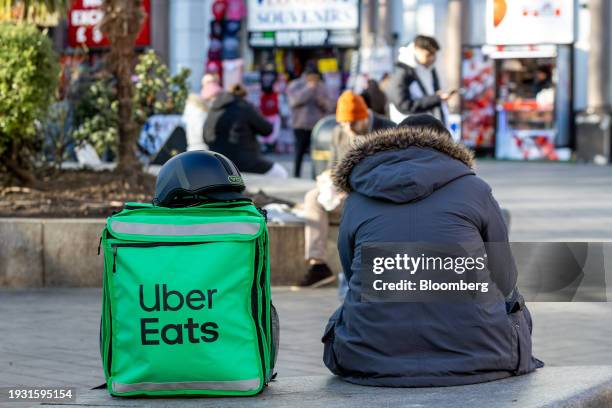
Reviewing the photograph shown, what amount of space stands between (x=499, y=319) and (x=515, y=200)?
1097 cm

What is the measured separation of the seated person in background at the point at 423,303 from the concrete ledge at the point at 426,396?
0.06m

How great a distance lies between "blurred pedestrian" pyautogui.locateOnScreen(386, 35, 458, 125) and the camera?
10859mm

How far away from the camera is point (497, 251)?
15.9 ft

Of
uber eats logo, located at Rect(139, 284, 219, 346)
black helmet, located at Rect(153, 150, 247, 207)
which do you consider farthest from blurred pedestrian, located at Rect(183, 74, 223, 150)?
uber eats logo, located at Rect(139, 284, 219, 346)

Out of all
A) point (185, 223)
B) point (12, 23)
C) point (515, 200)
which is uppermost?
point (12, 23)

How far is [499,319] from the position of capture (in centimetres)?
475

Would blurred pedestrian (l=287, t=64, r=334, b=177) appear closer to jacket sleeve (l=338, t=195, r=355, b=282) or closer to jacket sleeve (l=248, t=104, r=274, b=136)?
jacket sleeve (l=248, t=104, r=274, b=136)

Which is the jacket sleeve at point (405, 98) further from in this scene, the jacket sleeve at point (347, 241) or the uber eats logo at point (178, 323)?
the uber eats logo at point (178, 323)

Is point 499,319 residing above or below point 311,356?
above

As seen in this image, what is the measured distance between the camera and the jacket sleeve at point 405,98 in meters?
10.8

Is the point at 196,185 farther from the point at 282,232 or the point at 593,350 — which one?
the point at 282,232

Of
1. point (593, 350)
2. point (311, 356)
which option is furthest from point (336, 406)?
point (593, 350)

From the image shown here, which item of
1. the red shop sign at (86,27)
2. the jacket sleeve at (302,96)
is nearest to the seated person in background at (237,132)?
the jacket sleeve at (302,96)

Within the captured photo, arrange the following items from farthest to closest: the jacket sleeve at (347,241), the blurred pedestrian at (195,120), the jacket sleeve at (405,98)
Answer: the blurred pedestrian at (195,120)
the jacket sleeve at (405,98)
the jacket sleeve at (347,241)
